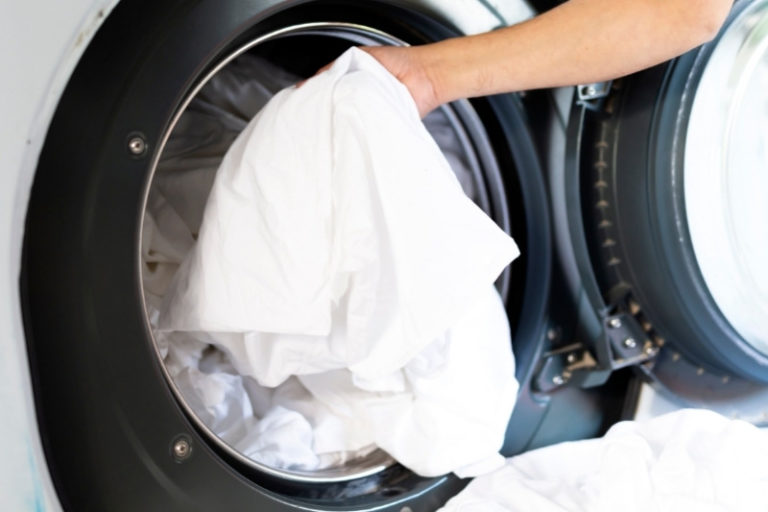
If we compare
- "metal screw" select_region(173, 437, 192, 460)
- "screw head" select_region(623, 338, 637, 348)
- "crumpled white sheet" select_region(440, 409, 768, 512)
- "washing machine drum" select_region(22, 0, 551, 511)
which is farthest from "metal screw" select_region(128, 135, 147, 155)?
"screw head" select_region(623, 338, 637, 348)

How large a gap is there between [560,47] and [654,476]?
0.40 metres

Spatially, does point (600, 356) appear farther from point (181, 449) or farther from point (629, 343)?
point (181, 449)

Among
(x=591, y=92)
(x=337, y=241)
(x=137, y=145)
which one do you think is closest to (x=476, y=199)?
(x=591, y=92)

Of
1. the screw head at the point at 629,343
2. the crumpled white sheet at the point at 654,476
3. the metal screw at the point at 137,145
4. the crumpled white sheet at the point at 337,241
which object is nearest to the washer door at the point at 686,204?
the screw head at the point at 629,343

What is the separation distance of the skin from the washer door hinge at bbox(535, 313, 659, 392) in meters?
0.30

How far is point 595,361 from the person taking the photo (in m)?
0.98

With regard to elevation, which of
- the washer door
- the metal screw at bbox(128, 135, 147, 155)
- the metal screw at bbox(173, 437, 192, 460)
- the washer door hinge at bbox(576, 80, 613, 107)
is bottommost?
the washer door

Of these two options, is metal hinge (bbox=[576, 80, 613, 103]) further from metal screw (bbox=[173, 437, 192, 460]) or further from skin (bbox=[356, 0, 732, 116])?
metal screw (bbox=[173, 437, 192, 460])

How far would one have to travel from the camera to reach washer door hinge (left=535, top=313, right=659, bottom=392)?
3.17 feet

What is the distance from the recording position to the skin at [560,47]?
80 centimetres

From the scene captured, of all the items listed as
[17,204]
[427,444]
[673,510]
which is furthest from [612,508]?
[17,204]

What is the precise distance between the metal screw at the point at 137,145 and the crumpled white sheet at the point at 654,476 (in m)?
0.43

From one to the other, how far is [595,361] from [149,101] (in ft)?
1.91

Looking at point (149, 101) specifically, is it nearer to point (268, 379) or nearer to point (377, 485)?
point (268, 379)
